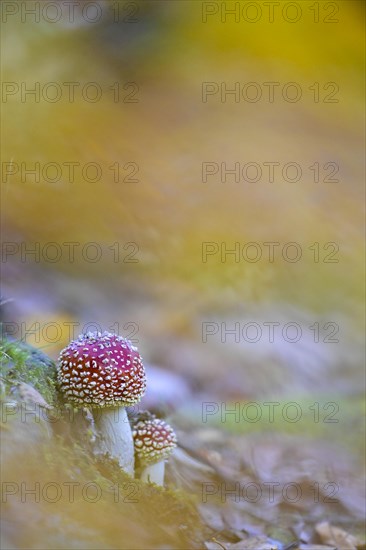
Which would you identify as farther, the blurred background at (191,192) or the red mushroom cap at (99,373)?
the blurred background at (191,192)

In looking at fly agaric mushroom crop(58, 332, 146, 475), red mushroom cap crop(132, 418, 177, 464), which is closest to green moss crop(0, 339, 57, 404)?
fly agaric mushroom crop(58, 332, 146, 475)

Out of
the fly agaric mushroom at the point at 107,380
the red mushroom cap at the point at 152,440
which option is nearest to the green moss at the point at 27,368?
the fly agaric mushroom at the point at 107,380

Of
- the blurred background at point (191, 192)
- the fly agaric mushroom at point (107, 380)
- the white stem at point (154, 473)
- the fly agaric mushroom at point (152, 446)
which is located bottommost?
the white stem at point (154, 473)

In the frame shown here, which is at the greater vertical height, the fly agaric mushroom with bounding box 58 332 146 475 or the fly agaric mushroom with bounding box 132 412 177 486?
the fly agaric mushroom with bounding box 58 332 146 475

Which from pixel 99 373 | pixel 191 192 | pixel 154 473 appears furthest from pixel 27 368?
pixel 191 192

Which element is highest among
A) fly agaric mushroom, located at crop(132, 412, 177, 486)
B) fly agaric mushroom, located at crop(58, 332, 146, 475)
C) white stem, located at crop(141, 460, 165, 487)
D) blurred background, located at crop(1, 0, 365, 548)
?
blurred background, located at crop(1, 0, 365, 548)

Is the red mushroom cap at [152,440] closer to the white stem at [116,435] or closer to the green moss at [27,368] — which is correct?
the white stem at [116,435]

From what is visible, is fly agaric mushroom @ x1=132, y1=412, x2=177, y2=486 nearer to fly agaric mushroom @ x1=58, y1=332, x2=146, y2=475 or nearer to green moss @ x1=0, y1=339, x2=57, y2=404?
fly agaric mushroom @ x1=58, y1=332, x2=146, y2=475
